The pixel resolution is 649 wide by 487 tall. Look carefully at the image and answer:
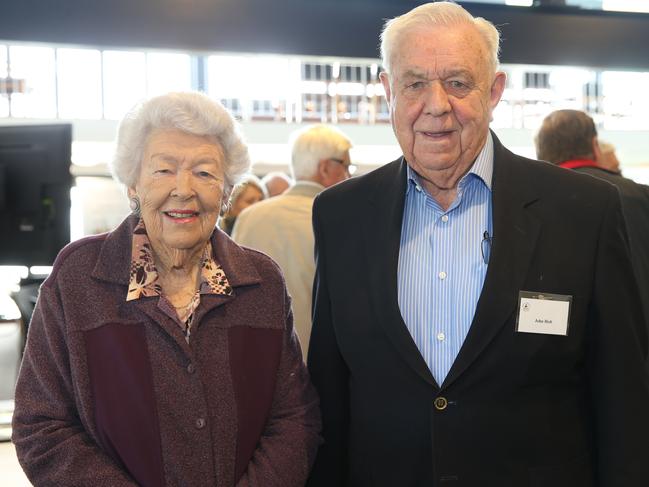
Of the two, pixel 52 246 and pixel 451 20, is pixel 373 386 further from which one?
pixel 52 246

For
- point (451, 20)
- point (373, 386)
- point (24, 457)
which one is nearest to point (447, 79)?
point (451, 20)

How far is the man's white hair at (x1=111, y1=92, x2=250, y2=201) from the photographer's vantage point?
190 cm

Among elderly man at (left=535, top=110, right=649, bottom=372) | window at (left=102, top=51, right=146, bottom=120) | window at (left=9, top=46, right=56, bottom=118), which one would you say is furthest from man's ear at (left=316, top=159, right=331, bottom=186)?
window at (left=102, top=51, right=146, bottom=120)

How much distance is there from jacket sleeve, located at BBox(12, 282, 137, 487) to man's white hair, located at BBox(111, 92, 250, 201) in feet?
1.12

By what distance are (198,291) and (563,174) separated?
894 millimetres

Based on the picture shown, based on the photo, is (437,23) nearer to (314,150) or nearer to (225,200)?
(225,200)

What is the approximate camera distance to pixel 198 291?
1.96 metres

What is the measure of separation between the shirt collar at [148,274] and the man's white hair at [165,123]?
14 centimetres

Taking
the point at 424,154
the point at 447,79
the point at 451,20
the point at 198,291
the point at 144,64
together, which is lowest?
the point at 198,291

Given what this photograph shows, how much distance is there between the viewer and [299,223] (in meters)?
3.80

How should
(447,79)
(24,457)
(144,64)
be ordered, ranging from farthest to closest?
(144,64) → (447,79) → (24,457)

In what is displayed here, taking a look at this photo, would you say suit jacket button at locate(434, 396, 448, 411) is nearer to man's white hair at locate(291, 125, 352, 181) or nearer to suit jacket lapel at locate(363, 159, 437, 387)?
suit jacket lapel at locate(363, 159, 437, 387)

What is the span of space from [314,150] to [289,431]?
2.35 meters

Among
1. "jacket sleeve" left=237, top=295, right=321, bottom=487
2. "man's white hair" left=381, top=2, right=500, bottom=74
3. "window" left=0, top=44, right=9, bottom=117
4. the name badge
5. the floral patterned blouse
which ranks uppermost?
"window" left=0, top=44, right=9, bottom=117
